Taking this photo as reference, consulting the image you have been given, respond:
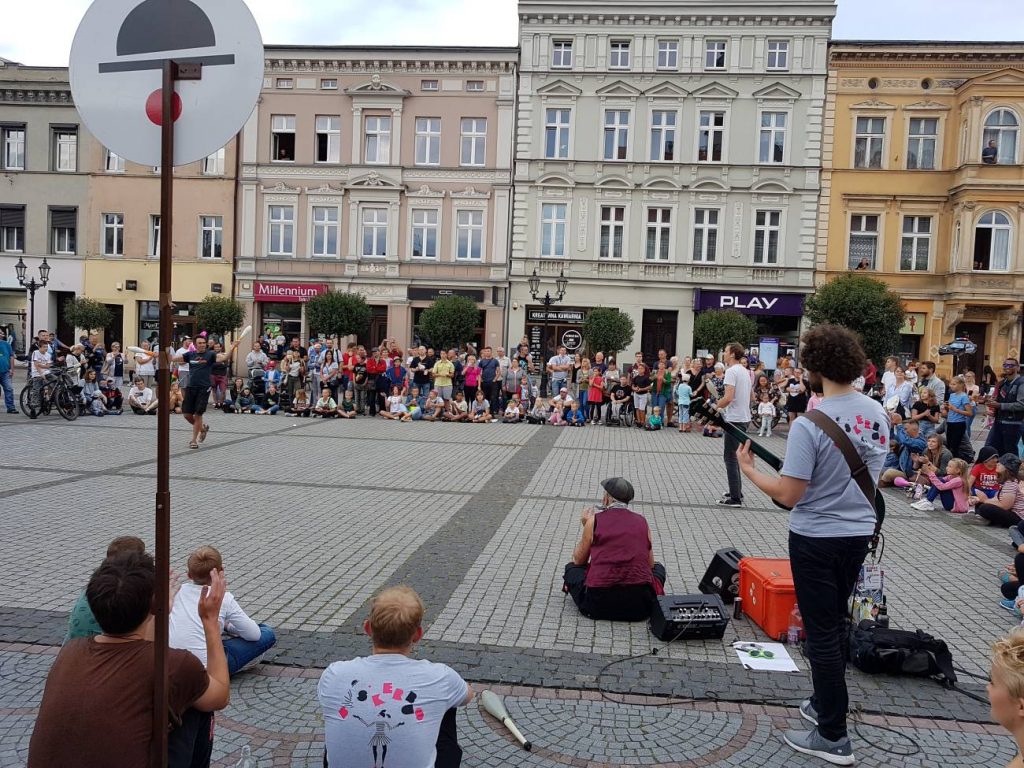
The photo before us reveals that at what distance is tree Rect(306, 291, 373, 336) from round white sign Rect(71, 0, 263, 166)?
28.1 metres

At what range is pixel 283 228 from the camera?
33.6m

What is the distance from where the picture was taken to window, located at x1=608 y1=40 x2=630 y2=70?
31.8 metres

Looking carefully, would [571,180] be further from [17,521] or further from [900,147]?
[17,521]

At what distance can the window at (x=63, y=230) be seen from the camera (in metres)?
34.3

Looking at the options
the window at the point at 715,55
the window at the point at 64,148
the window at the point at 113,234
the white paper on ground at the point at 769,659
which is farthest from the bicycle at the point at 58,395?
the window at the point at 715,55

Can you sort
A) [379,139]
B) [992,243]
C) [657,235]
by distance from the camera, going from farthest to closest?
[379,139] → [657,235] → [992,243]

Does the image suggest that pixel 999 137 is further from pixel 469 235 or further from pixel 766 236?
pixel 469 235

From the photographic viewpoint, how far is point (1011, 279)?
29.5 meters

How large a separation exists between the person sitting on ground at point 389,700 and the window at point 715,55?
32544mm

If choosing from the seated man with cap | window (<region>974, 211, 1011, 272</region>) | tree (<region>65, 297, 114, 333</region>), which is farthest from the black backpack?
tree (<region>65, 297, 114, 333</region>)

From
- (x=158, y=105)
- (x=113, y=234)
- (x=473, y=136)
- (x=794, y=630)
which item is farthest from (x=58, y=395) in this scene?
(x=473, y=136)

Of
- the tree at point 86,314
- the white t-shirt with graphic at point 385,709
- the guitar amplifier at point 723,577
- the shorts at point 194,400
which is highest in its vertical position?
the tree at point 86,314

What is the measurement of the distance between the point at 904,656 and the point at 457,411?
16381 millimetres

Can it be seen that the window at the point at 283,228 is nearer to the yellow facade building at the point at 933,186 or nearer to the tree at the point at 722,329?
the tree at the point at 722,329
